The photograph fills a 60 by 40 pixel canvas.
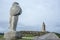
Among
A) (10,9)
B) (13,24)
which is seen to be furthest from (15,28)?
(10,9)

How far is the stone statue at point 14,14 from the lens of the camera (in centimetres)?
1800

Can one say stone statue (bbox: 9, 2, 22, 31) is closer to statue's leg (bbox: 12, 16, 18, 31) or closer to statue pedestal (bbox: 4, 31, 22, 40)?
statue's leg (bbox: 12, 16, 18, 31)

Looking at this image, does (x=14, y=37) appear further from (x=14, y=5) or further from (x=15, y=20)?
(x=14, y=5)

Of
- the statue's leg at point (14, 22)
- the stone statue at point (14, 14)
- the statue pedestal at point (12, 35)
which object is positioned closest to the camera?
the statue pedestal at point (12, 35)

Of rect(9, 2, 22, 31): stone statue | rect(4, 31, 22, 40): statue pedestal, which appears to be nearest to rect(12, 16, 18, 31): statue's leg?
rect(9, 2, 22, 31): stone statue

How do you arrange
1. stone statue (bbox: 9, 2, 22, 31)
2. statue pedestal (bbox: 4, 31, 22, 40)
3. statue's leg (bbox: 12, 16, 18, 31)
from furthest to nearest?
1. statue's leg (bbox: 12, 16, 18, 31)
2. stone statue (bbox: 9, 2, 22, 31)
3. statue pedestal (bbox: 4, 31, 22, 40)

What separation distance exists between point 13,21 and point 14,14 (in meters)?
0.61

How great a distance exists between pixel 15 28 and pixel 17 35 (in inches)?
29.6

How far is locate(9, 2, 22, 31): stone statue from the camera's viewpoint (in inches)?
709

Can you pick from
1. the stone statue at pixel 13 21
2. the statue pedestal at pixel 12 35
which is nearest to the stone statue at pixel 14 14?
the stone statue at pixel 13 21

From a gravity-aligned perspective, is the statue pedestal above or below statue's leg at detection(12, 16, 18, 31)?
below

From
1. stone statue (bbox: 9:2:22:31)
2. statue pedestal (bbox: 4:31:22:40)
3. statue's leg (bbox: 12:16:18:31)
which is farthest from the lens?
statue's leg (bbox: 12:16:18:31)

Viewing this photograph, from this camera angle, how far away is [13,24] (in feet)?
60.3

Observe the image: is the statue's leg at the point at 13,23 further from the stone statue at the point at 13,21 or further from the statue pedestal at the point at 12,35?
the statue pedestal at the point at 12,35
